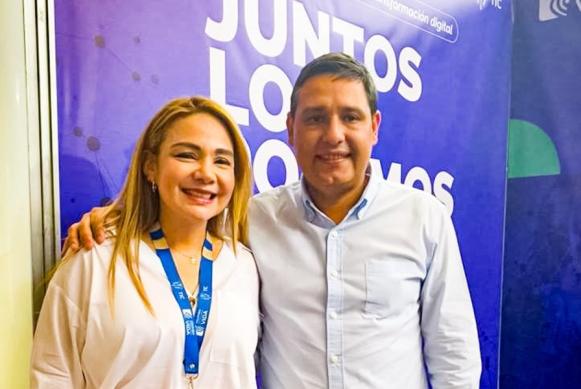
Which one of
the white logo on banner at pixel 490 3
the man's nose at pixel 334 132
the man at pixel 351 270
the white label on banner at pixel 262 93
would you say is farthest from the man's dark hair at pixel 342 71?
the white logo on banner at pixel 490 3

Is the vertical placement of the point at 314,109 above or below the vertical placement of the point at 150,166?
above

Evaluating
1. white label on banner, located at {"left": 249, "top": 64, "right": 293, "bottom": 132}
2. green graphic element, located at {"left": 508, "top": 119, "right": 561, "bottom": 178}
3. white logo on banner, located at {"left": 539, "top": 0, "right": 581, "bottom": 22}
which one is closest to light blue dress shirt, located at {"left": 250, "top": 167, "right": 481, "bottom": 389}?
white label on banner, located at {"left": 249, "top": 64, "right": 293, "bottom": 132}

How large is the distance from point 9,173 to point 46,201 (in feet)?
0.38

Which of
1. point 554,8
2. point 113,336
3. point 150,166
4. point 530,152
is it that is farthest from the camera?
point 530,152

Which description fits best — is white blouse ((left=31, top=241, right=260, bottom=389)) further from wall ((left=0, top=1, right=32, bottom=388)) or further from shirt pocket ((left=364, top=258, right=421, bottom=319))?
shirt pocket ((left=364, top=258, right=421, bottom=319))

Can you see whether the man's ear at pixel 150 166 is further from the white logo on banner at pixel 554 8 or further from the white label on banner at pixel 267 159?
the white logo on banner at pixel 554 8

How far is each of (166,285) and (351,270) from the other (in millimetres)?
500

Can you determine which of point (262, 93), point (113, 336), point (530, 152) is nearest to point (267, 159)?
point (262, 93)

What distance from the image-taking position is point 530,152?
2852 mm

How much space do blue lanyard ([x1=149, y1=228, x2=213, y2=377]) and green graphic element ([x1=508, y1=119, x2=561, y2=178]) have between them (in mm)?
2152

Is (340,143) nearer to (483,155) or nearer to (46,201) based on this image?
(46,201)

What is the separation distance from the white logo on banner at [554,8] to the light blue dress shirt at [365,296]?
181 cm

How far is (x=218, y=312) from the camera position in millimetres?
1202

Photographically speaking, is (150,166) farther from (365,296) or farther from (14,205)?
(365,296)
